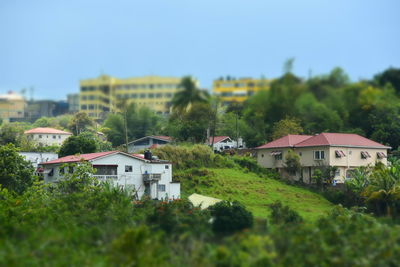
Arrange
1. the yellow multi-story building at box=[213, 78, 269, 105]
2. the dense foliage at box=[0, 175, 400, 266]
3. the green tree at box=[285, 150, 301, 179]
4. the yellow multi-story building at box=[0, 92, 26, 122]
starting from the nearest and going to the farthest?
1. the dense foliage at box=[0, 175, 400, 266]
2. the green tree at box=[285, 150, 301, 179]
3. the yellow multi-story building at box=[213, 78, 269, 105]
4. the yellow multi-story building at box=[0, 92, 26, 122]

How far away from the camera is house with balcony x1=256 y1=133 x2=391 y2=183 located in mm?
54938

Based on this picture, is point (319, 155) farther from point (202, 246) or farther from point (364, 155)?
point (202, 246)

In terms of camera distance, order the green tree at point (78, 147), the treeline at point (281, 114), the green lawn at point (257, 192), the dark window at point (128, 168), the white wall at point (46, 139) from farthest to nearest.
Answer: the white wall at point (46, 139) < the green tree at point (78, 147) < the treeline at point (281, 114) < the dark window at point (128, 168) < the green lawn at point (257, 192)

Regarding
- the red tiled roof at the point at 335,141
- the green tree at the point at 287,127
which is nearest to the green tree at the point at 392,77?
the green tree at the point at 287,127

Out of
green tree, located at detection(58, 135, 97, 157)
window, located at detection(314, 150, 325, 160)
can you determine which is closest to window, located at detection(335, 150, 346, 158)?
window, located at detection(314, 150, 325, 160)

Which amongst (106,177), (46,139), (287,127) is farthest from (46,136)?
(106,177)

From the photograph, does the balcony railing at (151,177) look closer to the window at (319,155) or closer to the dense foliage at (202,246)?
the window at (319,155)

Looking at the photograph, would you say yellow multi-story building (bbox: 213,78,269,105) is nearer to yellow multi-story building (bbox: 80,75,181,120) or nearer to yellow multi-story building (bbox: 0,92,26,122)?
yellow multi-story building (bbox: 80,75,181,120)

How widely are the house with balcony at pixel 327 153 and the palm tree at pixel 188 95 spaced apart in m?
8.91

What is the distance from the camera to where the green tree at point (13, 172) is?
4669 cm

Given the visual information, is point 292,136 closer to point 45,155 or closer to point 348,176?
point 348,176

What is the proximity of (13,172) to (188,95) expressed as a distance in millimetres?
22007

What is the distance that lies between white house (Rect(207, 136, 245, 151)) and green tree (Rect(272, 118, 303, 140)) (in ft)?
17.2

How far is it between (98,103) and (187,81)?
13.5m
